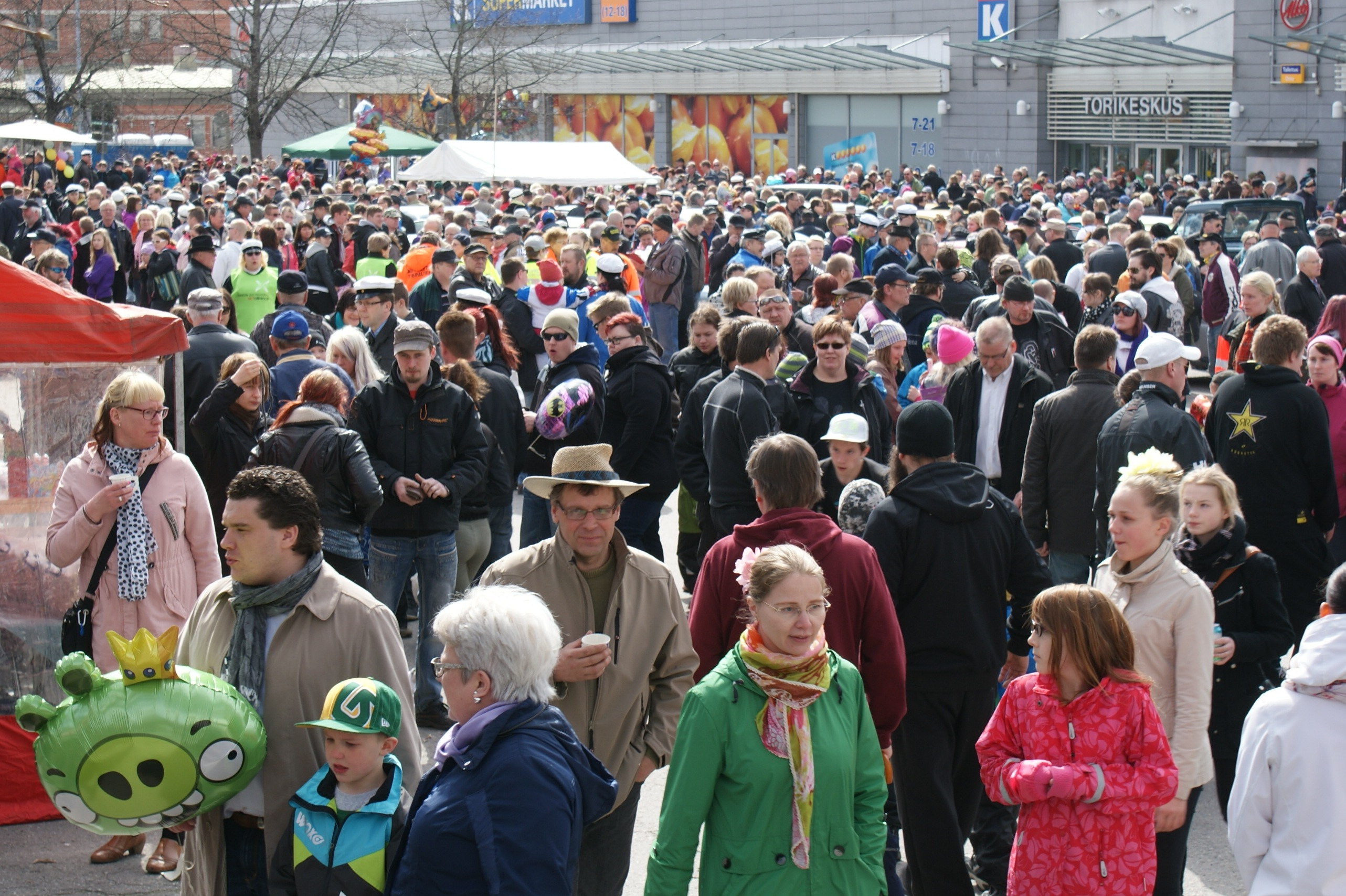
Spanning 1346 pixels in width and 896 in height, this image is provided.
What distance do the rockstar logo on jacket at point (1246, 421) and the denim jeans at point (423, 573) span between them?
3.85 m

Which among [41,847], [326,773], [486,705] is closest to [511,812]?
[486,705]

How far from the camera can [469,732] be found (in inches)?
118

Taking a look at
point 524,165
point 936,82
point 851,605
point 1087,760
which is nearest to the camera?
point 1087,760

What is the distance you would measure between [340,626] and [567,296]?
28.1ft

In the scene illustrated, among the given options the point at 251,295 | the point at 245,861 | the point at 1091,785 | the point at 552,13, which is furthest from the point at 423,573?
Answer: the point at 552,13

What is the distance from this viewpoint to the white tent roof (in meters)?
20.1

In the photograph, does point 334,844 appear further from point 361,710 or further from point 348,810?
point 361,710

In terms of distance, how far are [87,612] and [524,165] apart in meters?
15.9

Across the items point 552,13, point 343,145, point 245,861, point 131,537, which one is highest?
point 552,13

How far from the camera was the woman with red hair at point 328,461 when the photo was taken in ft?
19.4

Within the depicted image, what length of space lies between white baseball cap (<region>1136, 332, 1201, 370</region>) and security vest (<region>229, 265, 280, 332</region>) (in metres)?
7.56

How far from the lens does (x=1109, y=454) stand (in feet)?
20.9

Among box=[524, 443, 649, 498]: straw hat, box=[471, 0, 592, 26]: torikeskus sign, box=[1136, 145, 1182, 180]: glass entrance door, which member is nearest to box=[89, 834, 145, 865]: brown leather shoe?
box=[524, 443, 649, 498]: straw hat

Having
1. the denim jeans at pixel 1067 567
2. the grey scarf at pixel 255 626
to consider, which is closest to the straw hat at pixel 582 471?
the grey scarf at pixel 255 626
